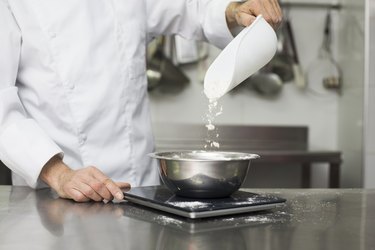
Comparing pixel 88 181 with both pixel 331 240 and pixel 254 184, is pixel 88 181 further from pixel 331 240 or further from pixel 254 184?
pixel 254 184

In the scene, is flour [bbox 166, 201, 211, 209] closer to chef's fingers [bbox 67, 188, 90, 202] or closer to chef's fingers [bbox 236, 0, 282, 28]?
chef's fingers [bbox 67, 188, 90, 202]

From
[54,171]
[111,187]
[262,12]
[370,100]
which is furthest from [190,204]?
[370,100]

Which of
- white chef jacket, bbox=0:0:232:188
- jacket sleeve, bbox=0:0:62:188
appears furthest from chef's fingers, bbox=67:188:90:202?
white chef jacket, bbox=0:0:232:188

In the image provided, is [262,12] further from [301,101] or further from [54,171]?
[301,101]

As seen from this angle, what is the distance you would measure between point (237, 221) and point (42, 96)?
2.04 feet

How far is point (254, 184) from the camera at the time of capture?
2574 mm

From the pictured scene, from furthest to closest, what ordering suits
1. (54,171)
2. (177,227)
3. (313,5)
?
1. (313,5)
2. (54,171)
3. (177,227)

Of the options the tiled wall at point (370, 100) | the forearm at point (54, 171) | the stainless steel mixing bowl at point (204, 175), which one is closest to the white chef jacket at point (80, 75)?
the forearm at point (54, 171)

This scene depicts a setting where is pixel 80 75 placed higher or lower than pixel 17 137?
higher

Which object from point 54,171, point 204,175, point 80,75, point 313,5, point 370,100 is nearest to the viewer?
point 204,175

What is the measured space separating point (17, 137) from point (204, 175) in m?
0.43

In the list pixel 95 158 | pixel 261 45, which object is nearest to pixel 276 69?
pixel 95 158

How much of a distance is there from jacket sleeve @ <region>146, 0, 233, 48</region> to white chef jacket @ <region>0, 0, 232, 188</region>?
2cm

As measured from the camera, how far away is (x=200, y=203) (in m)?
0.82
